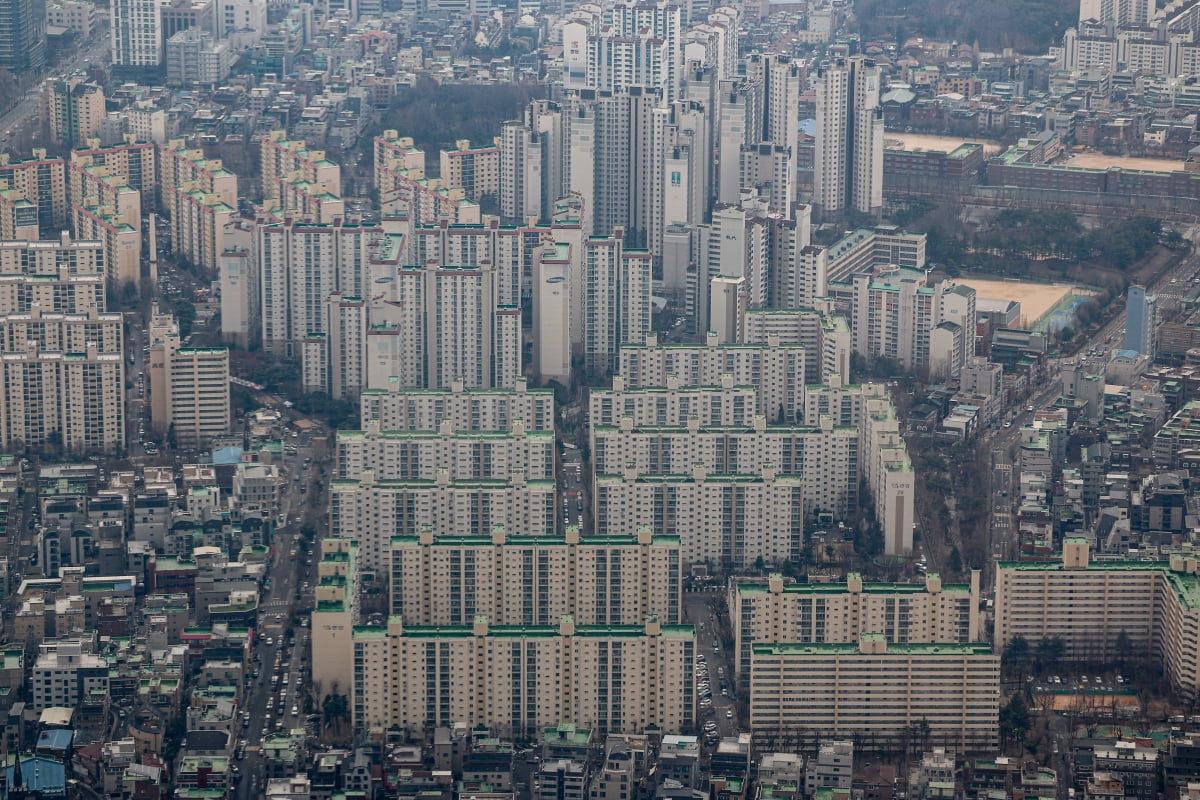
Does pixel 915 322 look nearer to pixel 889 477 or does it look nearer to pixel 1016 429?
pixel 1016 429

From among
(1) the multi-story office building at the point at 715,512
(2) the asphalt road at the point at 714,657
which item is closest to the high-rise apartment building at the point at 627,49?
(1) the multi-story office building at the point at 715,512

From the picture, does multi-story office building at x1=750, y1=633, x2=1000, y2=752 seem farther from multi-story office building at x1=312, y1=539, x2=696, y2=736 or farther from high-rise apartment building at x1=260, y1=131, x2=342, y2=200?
high-rise apartment building at x1=260, y1=131, x2=342, y2=200

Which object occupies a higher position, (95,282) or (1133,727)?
(95,282)

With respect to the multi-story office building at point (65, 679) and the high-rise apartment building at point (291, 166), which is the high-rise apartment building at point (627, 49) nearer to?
the high-rise apartment building at point (291, 166)

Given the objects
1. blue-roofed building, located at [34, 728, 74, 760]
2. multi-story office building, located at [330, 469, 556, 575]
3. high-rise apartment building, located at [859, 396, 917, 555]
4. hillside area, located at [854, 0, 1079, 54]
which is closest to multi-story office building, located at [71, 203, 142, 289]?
multi-story office building, located at [330, 469, 556, 575]

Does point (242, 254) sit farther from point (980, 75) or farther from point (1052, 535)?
point (980, 75)

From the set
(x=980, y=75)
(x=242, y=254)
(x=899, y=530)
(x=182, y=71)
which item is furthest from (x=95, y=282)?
(x=980, y=75)

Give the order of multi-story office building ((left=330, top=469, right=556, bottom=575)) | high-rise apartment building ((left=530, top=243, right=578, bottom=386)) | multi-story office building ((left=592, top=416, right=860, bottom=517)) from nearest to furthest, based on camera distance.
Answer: multi-story office building ((left=330, top=469, right=556, bottom=575)), multi-story office building ((left=592, top=416, right=860, bottom=517)), high-rise apartment building ((left=530, top=243, right=578, bottom=386))
